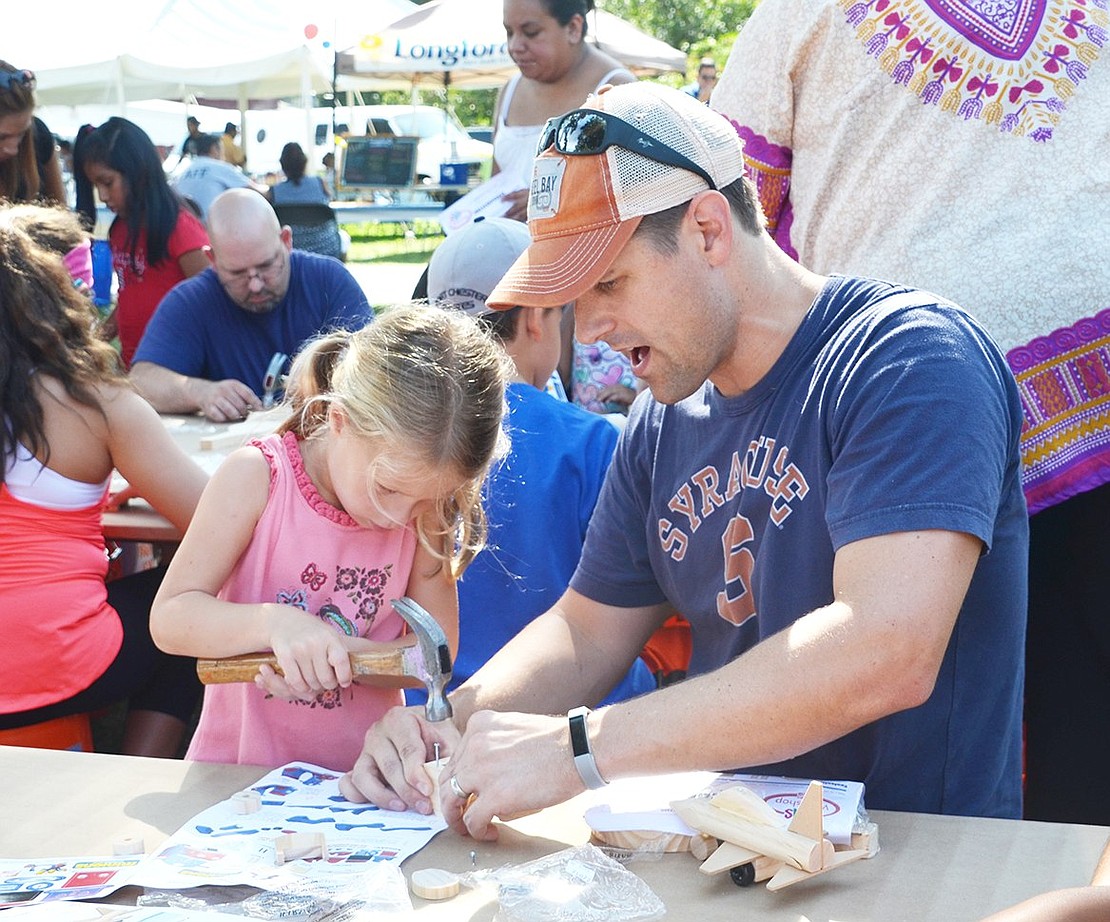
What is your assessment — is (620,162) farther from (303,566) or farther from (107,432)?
(107,432)

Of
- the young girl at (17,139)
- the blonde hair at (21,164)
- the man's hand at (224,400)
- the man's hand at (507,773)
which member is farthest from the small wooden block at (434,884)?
the blonde hair at (21,164)

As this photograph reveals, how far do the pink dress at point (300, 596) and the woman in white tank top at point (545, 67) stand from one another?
263 cm

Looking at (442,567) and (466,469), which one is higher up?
(466,469)

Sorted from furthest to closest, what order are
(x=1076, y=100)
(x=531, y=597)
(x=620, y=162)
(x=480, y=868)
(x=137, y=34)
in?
(x=137, y=34) < (x=531, y=597) < (x=1076, y=100) < (x=620, y=162) < (x=480, y=868)

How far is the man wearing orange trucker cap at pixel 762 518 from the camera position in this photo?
1.67 meters

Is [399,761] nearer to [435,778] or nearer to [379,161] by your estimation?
[435,778]

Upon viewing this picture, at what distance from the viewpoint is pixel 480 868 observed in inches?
64.4

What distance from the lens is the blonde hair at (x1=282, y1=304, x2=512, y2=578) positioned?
7.22 ft

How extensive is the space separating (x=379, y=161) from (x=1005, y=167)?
17441 mm

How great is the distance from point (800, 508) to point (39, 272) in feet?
6.41

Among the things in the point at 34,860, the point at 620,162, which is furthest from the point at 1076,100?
the point at 34,860

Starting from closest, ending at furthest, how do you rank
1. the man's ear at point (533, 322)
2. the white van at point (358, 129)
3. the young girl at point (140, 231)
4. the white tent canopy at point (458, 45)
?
1. the man's ear at point (533, 322)
2. the young girl at point (140, 231)
3. the white tent canopy at point (458, 45)
4. the white van at point (358, 129)

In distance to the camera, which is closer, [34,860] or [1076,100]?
[34,860]

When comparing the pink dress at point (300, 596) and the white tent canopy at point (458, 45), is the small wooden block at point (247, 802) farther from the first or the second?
the white tent canopy at point (458, 45)
